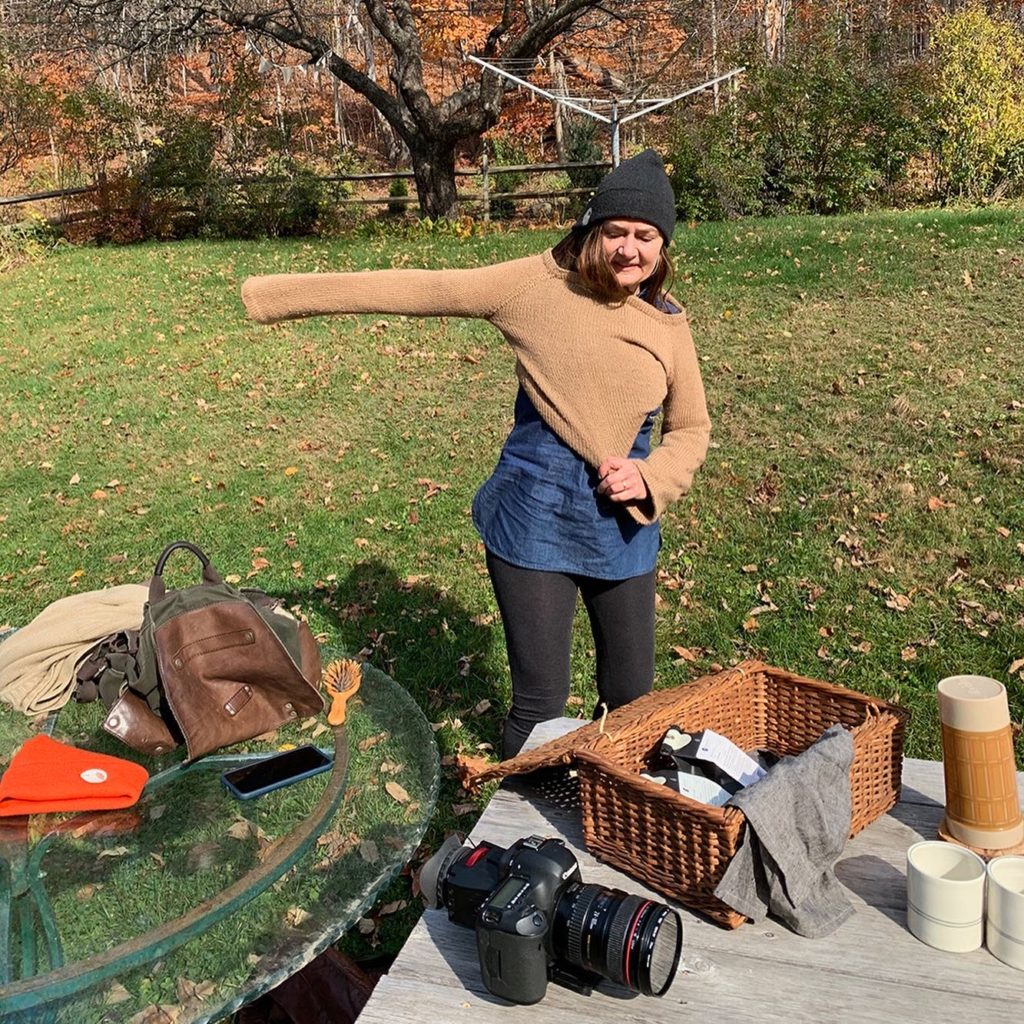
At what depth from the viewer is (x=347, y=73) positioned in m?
16.4

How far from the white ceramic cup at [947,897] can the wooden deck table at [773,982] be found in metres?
0.02

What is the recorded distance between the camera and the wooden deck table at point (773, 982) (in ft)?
5.24

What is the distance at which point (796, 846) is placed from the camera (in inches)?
70.7

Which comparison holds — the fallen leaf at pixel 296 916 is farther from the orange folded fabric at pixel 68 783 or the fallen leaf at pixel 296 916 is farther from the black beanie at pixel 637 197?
the black beanie at pixel 637 197

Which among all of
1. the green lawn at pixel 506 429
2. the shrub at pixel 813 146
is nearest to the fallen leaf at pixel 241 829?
the green lawn at pixel 506 429

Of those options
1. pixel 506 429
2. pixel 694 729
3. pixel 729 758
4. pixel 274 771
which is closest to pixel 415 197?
pixel 506 429

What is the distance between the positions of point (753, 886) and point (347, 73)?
54.8 ft

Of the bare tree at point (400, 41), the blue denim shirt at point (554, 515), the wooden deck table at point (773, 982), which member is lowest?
the wooden deck table at point (773, 982)

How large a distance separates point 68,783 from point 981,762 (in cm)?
202

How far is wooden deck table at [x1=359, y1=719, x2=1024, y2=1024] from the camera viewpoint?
1597mm

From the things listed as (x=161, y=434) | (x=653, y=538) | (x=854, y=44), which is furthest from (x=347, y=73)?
(x=653, y=538)

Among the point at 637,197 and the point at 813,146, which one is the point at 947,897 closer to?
the point at 637,197

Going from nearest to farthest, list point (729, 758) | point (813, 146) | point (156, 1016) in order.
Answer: point (156, 1016) < point (729, 758) < point (813, 146)

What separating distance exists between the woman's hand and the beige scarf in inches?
60.3
